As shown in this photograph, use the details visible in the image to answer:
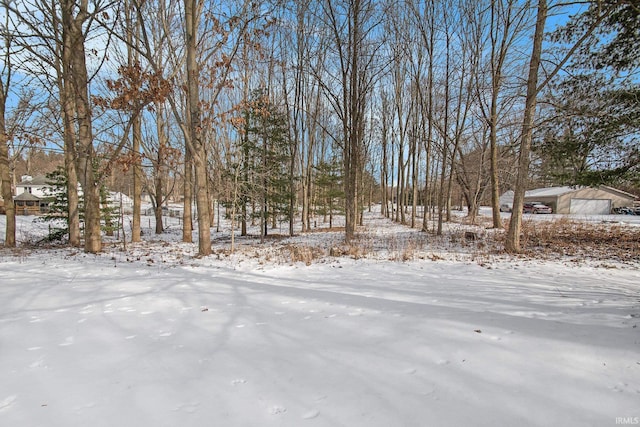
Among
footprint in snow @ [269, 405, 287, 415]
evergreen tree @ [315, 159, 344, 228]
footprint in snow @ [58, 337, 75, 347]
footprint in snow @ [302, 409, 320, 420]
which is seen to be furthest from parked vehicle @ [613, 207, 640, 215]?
footprint in snow @ [58, 337, 75, 347]

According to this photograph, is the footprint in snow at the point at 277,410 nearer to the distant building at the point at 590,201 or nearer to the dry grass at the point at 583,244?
the dry grass at the point at 583,244

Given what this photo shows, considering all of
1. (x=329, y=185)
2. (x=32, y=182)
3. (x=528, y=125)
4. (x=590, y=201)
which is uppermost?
(x=32, y=182)

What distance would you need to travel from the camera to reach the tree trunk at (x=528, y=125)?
7223 mm

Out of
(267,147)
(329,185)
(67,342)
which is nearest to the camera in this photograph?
(67,342)

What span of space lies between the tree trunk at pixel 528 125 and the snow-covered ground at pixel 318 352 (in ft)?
9.44

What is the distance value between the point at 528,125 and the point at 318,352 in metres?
8.02

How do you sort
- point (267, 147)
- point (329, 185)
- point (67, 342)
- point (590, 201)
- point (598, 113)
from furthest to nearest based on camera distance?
point (590, 201), point (329, 185), point (267, 147), point (598, 113), point (67, 342)

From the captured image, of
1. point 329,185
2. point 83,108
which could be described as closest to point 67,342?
point 83,108

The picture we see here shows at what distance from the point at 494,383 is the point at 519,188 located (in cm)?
738

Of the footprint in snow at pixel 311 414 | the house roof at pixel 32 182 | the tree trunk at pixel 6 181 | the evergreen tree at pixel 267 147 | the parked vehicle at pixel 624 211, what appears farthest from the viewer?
the house roof at pixel 32 182

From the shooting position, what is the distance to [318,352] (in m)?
2.76

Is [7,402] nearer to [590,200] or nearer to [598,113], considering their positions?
[598,113]

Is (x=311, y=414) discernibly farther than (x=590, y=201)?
No

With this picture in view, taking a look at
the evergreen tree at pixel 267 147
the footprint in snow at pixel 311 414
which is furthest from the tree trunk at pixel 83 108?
the footprint in snow at pixel 311 414
